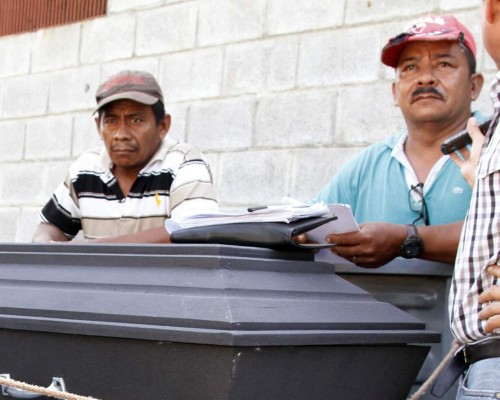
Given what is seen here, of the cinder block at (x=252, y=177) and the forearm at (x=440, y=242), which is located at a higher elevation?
the cinder block at (x=252, y=177)

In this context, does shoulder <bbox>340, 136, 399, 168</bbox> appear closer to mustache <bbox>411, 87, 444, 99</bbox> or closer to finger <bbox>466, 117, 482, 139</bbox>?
mustache <bbox>411, 87, 444, 99</bbox>

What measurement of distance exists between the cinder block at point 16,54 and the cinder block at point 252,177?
1950 mm

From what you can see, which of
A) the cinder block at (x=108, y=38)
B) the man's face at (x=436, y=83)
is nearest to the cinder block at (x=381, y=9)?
the man's face at (x=436, y=83)

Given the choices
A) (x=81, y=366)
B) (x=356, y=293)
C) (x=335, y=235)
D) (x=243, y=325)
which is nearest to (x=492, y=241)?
(x=356, y=293)

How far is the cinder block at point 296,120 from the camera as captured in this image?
435cm

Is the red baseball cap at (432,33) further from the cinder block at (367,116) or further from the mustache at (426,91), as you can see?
the cinder block at (367,116)

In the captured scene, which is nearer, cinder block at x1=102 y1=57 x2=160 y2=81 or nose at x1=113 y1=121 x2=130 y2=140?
nose at x1=113 y1=121 x2=130 y2=140

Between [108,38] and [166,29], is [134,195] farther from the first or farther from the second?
[108,38]

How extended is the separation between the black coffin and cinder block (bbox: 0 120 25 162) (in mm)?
4026

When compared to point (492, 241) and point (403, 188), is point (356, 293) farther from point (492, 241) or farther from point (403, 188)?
point (403, 188)

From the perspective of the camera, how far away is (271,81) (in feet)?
15.2

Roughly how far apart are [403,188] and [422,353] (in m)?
0.96

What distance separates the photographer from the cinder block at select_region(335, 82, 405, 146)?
4.09 m

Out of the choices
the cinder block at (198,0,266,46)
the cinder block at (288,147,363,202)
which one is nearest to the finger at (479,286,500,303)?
the cinder block at (288,147,363,202)
